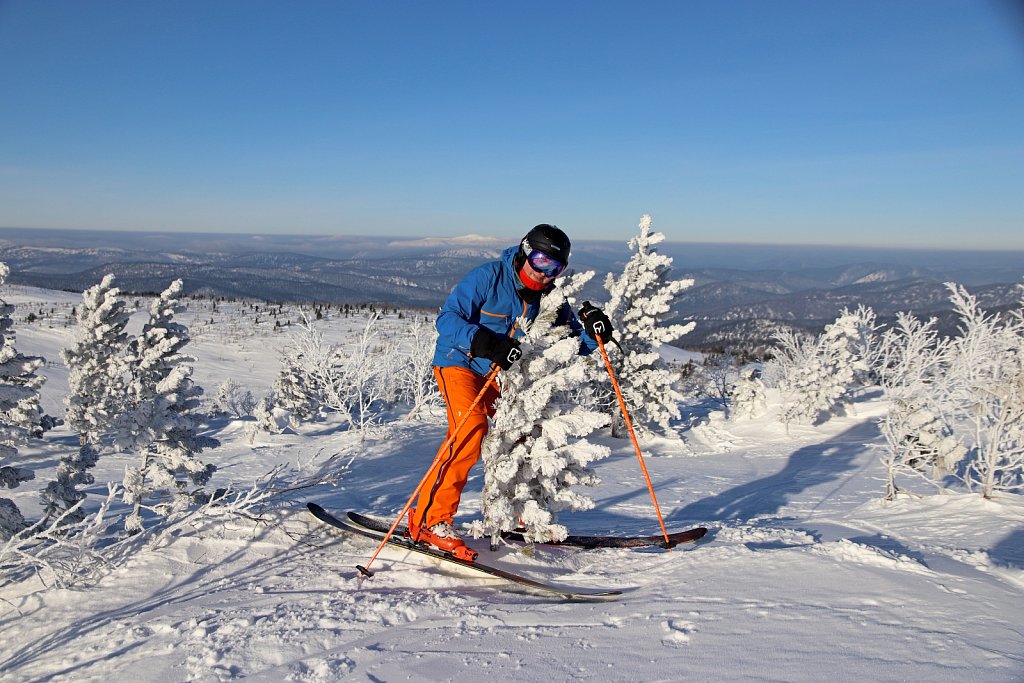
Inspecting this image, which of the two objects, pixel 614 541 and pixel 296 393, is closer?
pixel 614 541

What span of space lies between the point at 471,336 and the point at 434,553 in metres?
1.72

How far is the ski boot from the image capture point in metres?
4.32

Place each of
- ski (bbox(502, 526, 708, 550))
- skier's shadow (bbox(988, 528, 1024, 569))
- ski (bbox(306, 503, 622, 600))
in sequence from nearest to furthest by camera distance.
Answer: ski (bbox(306, 503, 622, 600)), skier's shadow (bbox(988, 528, 1024, 569)), ski (bbox(502, 526, 708, 550))

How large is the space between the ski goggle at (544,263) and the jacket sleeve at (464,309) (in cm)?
34

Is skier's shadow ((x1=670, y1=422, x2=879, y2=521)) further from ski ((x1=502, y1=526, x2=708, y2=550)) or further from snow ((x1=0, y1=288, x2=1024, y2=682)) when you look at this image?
ski ((x1=502, y1=526, x2=708, y2=550))

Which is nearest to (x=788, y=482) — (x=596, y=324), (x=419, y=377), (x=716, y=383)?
(x=596, y=324)

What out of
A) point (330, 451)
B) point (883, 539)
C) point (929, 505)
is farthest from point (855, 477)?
point (330, 451)

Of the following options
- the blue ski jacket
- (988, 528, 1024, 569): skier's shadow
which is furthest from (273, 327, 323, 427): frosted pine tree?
(988, 528, 1024, 569): skier's shadow

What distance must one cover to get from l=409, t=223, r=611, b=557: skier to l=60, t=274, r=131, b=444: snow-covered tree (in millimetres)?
12984

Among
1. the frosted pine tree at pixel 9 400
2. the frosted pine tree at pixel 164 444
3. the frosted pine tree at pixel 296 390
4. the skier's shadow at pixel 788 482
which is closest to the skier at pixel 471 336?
the frosted pine tree at pixel 164 444

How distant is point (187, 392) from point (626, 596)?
556 centimetres

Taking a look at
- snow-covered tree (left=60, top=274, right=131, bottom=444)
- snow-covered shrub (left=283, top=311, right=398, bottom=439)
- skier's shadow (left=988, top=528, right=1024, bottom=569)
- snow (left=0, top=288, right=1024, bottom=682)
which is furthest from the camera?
snow-covered shrub (left=283, top=311, right=398, bottom=439)

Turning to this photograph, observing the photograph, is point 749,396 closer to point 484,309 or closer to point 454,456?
point 484,309

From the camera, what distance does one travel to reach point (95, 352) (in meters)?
14.9
